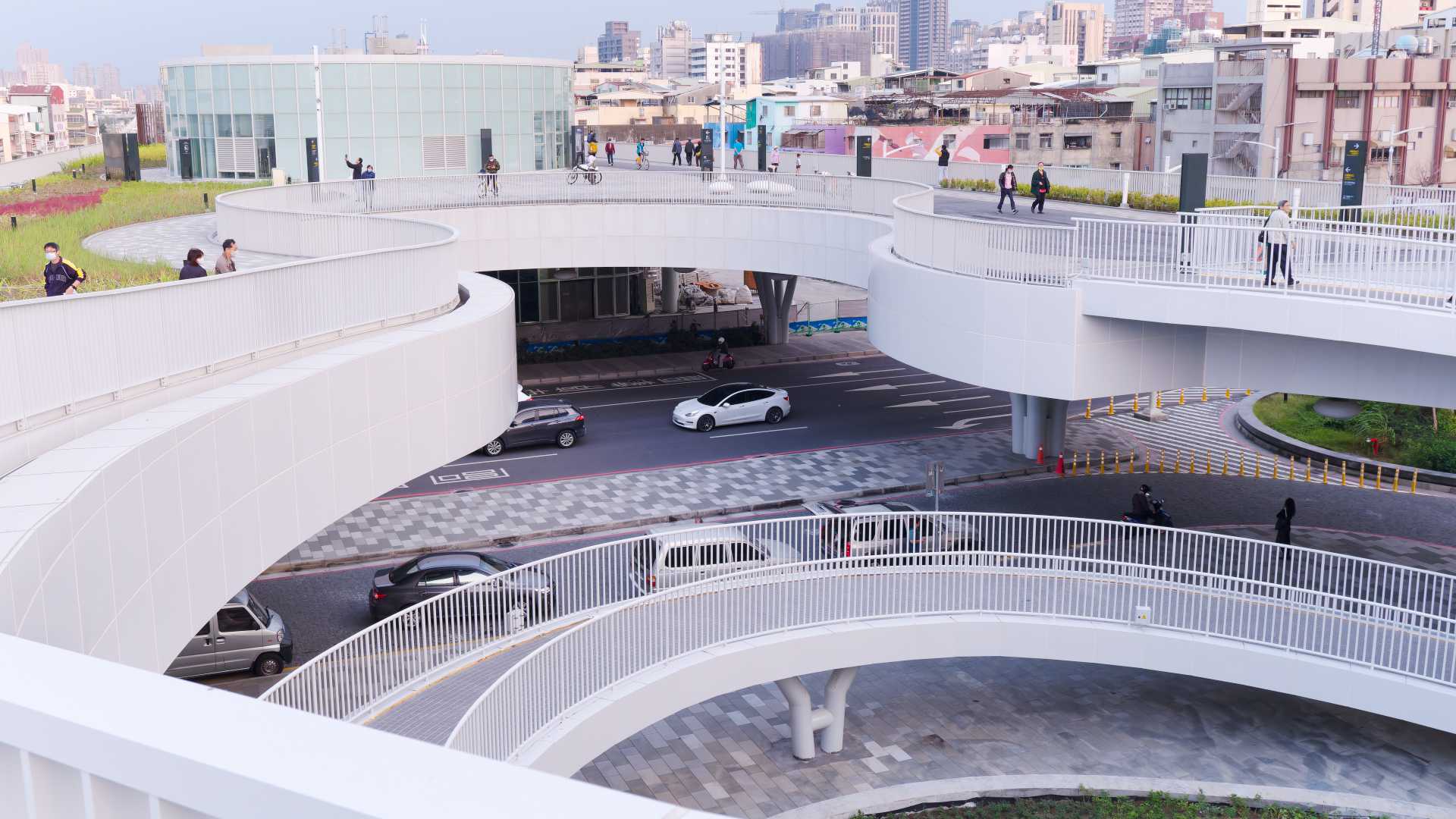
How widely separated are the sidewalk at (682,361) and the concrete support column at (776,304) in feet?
1.71

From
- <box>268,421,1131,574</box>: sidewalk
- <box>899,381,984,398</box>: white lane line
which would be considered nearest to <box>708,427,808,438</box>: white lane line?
<box>268,421,1131,574</box>: sidewalk

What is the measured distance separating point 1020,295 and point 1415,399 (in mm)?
6010

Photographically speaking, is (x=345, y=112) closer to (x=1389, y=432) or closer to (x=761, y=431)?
(x=761, y=431)

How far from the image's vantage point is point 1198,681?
80.3ft

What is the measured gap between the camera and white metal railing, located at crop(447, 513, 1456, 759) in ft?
58.7

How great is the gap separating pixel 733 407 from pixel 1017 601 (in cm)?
1921

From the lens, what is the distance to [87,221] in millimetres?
30891

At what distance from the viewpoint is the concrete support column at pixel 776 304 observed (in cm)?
4966

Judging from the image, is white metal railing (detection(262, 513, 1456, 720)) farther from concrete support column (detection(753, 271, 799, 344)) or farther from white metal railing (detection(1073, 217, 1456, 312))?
concrete support column (detection(753, 271, 799, 344))

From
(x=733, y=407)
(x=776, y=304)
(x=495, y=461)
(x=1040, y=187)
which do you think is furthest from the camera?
(x=776, y=304)

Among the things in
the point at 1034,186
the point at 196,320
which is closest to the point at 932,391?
the point at 1034,186

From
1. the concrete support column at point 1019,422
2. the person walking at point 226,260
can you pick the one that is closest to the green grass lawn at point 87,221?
the person walking at point 226,260

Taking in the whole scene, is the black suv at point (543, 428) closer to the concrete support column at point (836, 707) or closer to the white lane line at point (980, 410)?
the white lane line at point (980, 410)

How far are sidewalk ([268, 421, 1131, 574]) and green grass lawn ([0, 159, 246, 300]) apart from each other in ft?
24.8
